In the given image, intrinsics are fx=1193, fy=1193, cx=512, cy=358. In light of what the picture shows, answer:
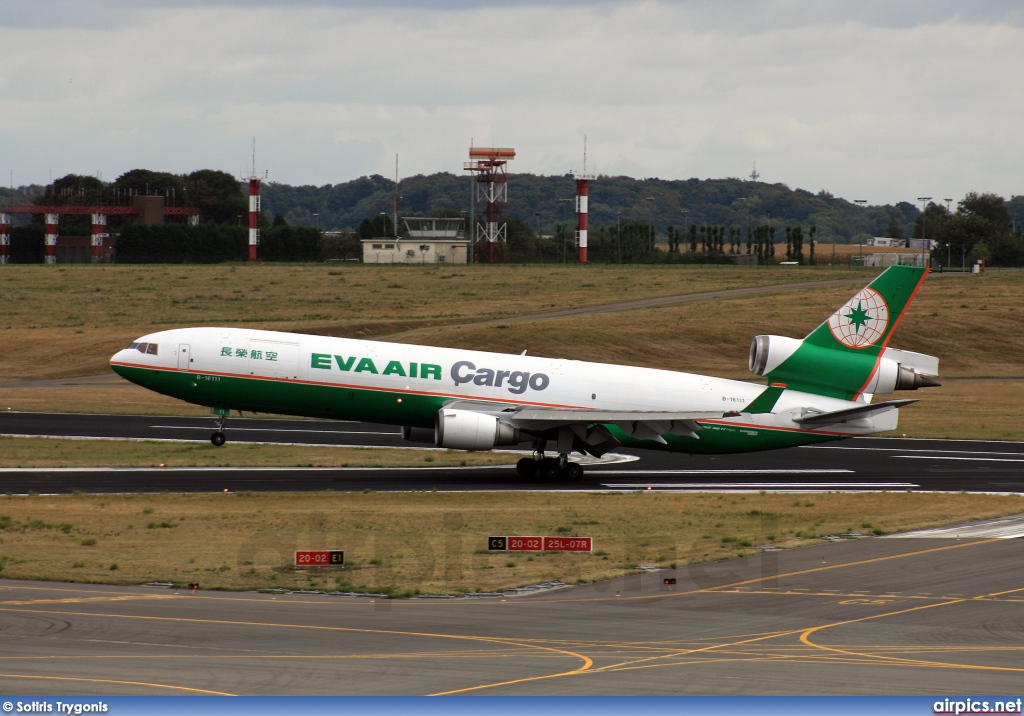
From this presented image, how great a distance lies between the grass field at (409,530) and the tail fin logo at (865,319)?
6751 millimetres

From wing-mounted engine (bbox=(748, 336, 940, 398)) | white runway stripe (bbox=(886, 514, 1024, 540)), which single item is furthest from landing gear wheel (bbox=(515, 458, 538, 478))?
white runway stripe (bbox=(886, 514, 1024, 540))

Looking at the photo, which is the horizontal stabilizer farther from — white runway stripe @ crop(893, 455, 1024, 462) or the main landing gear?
the main landing gear

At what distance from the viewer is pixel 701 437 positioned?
4297cm

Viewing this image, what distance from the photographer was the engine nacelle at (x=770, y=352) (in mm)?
44844

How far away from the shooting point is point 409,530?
32625mm

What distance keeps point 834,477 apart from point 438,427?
1567 centimetres

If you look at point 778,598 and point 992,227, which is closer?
point 778,598

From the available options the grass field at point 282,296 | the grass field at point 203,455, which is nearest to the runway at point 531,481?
the grass field at point 203,455

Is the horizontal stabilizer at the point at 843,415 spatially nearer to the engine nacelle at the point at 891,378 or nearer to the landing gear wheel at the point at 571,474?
the engine nacelle at the point at 891,378

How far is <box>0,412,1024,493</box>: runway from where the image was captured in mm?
40875

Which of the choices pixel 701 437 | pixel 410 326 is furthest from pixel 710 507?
pixel 410 326

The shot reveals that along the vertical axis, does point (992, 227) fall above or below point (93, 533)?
above

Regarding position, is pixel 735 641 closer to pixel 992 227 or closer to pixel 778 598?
pixel 778 598

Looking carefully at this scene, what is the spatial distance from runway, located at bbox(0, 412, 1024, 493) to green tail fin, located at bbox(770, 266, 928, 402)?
11.8 feet
